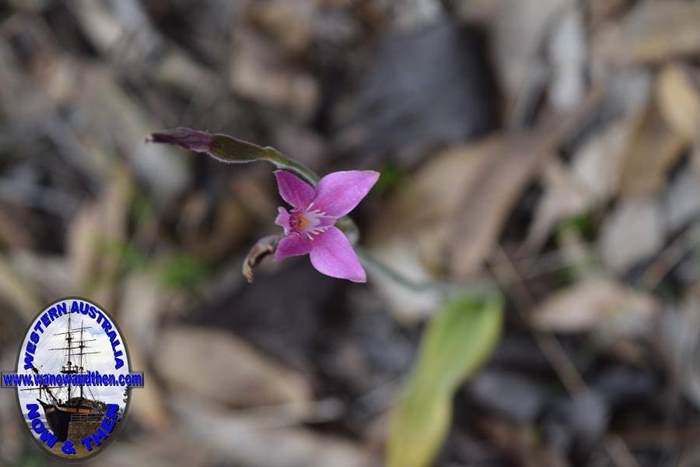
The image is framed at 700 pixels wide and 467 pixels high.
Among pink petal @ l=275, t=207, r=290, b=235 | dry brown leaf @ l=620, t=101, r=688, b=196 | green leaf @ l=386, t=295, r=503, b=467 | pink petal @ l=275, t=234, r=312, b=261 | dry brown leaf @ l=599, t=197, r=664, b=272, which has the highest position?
dry brown leaf @ l=620, t=101, r=688, b=196

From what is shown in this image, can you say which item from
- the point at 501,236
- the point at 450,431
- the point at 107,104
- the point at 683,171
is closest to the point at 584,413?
the point at 450,431

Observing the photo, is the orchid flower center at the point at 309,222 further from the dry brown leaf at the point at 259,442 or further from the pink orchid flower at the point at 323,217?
the dry brown leaf at the point at 259,442

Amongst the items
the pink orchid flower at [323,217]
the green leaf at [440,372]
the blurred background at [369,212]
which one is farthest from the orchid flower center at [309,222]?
the green leaf at [440,372]

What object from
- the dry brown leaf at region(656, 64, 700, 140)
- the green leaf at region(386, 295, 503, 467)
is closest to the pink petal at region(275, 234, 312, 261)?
the green leaf at region(386, 295, 503, 467)

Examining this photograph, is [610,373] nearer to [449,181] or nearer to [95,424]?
[449,181]

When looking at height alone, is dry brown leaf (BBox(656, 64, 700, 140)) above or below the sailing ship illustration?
above

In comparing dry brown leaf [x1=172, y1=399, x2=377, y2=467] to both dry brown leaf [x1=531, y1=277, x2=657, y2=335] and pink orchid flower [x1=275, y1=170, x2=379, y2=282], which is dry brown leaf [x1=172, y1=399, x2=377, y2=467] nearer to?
dry brown leaf [x1=531, y1=277, x2=657, y2=335]

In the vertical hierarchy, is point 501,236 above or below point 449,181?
below
